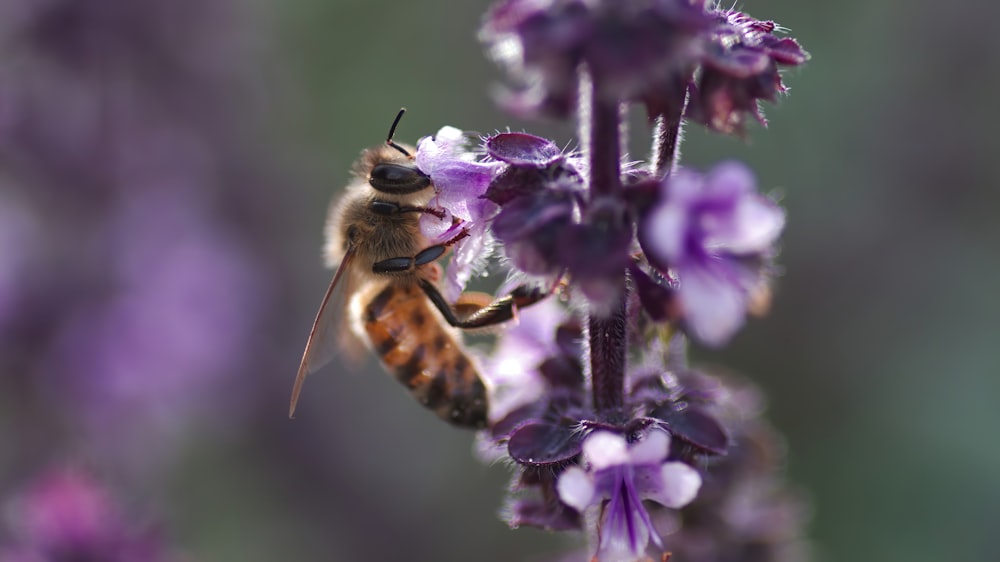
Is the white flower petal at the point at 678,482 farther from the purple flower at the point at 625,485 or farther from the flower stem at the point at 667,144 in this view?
the flower stem at the point at 667,144

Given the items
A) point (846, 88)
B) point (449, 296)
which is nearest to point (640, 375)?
point (449, 296)

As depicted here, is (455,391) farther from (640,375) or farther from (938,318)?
(938,318)

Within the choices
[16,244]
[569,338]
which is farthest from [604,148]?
[16,244]

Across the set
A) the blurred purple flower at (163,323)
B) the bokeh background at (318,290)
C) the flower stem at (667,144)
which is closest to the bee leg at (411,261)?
the flower stem at (667,144)

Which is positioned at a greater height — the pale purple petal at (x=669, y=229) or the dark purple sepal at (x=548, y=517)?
the pale purple petal at (x=669, y=229)

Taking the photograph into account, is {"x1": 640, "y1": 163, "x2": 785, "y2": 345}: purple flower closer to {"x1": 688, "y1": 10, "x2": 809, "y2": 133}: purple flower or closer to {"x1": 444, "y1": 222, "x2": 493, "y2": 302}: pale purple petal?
{"x1": 688, "y1": 10, "x2": 809, "y2": 133}: purple flower

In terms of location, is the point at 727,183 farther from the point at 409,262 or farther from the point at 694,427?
the point at 409,262

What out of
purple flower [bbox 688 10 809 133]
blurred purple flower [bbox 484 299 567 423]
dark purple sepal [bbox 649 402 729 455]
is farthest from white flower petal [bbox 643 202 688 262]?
blurred purple flower [bbox 484 299 567 423]
